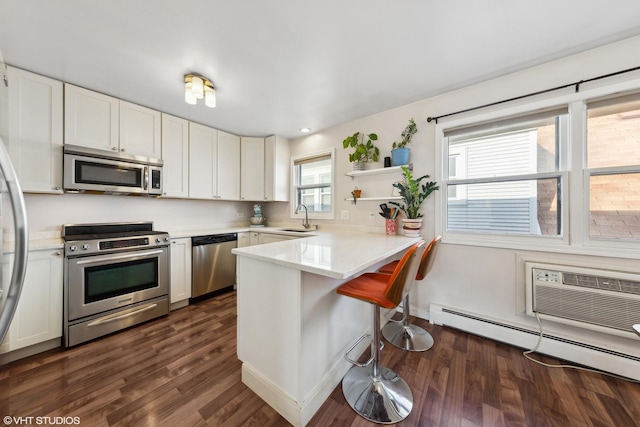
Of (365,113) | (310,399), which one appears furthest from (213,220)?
(310,399)

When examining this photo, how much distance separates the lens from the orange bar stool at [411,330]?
181 centimetres

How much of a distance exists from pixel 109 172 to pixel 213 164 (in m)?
1.16

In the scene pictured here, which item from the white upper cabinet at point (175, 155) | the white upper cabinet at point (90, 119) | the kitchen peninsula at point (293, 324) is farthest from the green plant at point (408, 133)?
the white upper cabinet at point (90, 119)

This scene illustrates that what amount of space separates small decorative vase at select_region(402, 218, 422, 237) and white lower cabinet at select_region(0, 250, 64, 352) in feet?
10.4

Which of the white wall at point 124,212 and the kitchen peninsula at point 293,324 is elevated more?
the white wall at point 124,212

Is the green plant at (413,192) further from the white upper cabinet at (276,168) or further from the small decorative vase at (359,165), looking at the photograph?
the white upper cabinet at (276,168)

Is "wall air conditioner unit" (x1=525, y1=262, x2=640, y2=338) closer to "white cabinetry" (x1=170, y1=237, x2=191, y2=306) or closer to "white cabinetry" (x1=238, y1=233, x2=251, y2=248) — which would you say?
"white cabinetry" (x1=238, y1=233, x2=251, y2=248)

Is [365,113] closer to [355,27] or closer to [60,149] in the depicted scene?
[355,27]

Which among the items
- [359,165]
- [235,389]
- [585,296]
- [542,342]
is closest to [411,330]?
[542,342]

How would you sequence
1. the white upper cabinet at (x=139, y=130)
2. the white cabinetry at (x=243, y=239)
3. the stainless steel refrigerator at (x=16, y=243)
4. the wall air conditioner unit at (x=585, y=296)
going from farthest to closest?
the white cabinetry at (x=243, y=239) < the white upper cabinet at (x=139, y=130) < the wall air conditioner unit at (x=585, y=296) < the stainless steel refrigerator at (x=16, y=243)

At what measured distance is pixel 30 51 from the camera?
5.49 feet

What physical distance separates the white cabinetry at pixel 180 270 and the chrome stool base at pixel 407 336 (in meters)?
2.33

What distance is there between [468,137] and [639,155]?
42.7 inches

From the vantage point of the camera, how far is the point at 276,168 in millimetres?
3510
